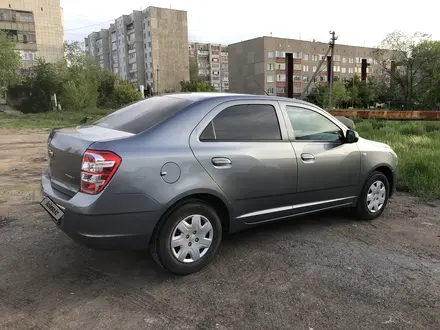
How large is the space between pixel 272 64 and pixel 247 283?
92325mm

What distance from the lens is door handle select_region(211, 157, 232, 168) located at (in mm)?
3473

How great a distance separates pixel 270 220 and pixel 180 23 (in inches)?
3724

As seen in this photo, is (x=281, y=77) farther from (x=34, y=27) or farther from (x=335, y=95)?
(x=34, y=27)

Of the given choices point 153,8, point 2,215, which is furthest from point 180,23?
point 2,215

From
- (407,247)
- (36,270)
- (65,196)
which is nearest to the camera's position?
(65,196)

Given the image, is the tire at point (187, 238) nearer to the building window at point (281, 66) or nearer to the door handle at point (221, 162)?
the door handle at point (221, 162)

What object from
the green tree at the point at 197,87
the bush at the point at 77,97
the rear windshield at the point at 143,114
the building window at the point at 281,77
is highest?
the building window at the point at 281,77

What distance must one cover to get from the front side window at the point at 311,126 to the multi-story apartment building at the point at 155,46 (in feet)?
281

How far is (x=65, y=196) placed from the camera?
3271mm

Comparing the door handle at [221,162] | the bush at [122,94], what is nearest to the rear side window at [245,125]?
the door handle at [221,162]

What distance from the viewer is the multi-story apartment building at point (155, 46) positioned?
290 feet

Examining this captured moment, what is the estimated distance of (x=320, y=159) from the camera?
→ 4277 millimetres

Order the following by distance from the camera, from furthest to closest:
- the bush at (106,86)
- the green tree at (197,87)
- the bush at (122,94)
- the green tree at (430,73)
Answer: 1. the green tree at (197,87)
2. the bush at (106,86)
3. the bush at (122,94)
4. the green tree at (430,73)

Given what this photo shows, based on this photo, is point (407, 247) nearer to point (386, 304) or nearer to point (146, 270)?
point (386, 304)
